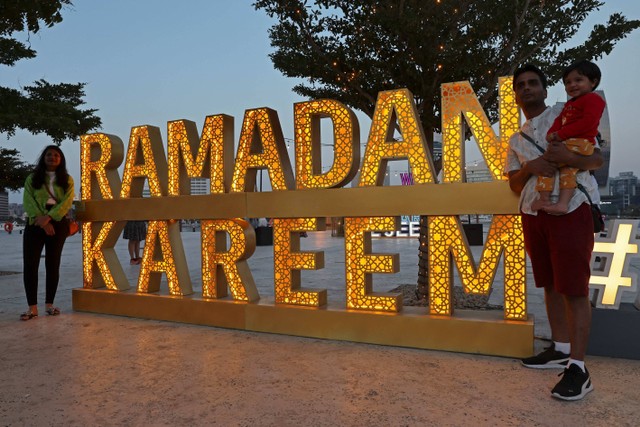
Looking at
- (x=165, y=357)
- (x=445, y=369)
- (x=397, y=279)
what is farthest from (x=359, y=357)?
(x=397, y=279)

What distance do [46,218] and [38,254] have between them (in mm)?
467

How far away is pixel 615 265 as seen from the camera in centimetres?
345

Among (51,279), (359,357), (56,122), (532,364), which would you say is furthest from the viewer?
(56,122)

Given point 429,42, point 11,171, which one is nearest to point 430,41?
point 429,42

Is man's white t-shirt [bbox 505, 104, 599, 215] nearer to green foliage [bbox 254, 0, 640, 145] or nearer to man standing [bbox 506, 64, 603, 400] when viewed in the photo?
man standing [bbox 506, 64, 603, 400]

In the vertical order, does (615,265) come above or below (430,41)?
below

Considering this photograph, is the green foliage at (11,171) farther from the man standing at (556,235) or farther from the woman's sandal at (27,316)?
the man standing at (556,235)

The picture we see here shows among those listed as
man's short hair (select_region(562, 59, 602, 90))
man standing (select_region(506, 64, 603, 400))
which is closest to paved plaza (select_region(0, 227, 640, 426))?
man standing (select_region(506, 64, 603, 400))

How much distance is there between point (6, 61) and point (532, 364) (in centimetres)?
976

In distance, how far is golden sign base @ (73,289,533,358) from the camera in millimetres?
3676

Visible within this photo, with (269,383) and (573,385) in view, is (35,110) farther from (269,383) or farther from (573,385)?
(573,385)

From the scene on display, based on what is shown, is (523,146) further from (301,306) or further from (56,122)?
(56,122)

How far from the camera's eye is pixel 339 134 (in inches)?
168

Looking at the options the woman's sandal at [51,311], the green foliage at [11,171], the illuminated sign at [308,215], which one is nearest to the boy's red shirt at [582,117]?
the illuminated sign at [308,215]
